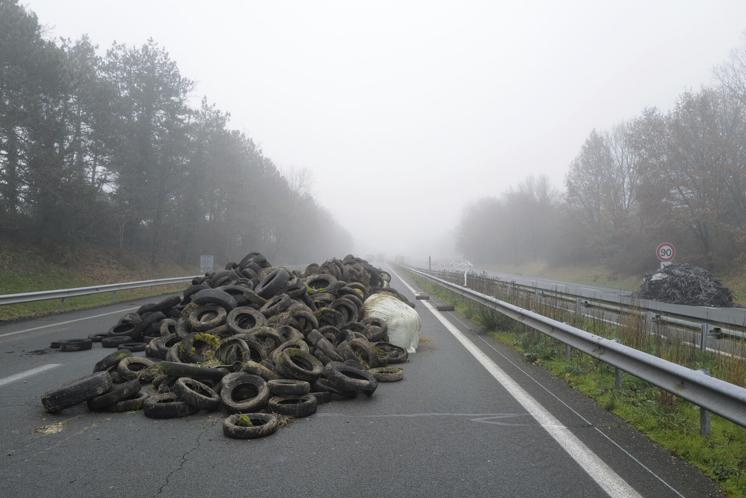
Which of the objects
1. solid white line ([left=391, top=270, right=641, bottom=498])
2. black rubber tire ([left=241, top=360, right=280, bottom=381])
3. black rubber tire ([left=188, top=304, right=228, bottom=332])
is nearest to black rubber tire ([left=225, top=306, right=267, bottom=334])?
black rubber tire ([left=188, top=304, right=228, bottom=332])

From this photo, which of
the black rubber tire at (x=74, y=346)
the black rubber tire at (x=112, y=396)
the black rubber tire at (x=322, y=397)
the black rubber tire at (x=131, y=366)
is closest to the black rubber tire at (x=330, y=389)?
the black rubber tire at (x=322, y=397)

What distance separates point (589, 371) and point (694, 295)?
1640 centimetres

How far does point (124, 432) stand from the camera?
4719mm

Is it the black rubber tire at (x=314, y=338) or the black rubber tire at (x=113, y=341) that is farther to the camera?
the black rubber tire at (x=113, y=341)

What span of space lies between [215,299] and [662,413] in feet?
22.9

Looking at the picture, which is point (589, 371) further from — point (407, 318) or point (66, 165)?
point (66, 165)

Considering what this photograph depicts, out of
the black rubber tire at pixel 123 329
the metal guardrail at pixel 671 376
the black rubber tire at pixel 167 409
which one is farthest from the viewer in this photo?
the black rubber tire at pixel 123 329

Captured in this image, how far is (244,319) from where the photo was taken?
8.91 metres

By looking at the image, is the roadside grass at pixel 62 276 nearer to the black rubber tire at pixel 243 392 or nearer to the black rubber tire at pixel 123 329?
the black rubber tire at pixel 123 329

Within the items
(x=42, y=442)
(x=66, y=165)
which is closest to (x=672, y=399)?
(x=42, y=442)

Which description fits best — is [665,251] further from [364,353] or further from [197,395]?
[197,395]

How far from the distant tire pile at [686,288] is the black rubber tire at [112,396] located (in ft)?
68.1

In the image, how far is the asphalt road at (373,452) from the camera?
11.5 ft

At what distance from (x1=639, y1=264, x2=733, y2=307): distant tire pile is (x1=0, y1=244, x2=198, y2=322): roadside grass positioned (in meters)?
21.7
